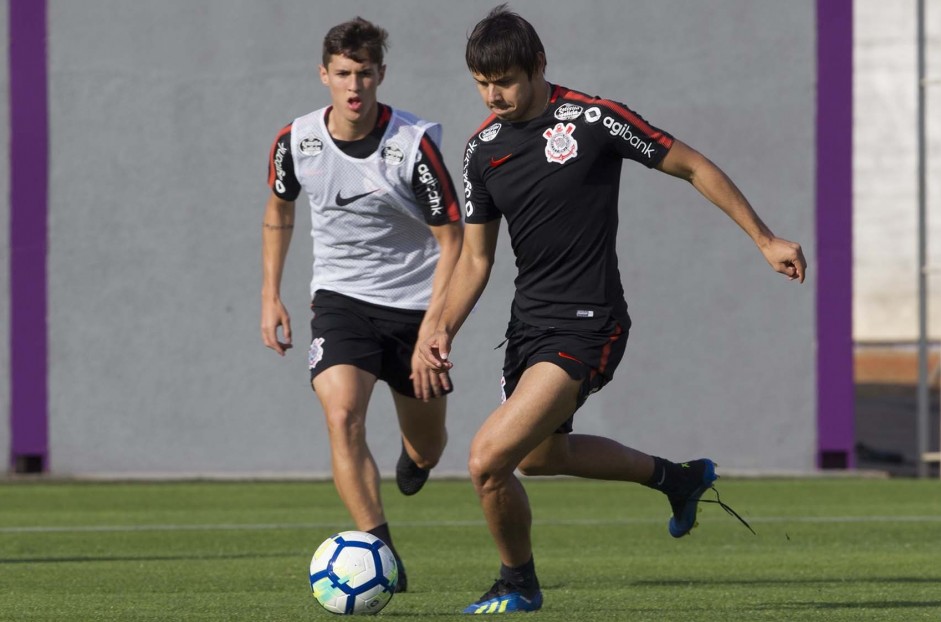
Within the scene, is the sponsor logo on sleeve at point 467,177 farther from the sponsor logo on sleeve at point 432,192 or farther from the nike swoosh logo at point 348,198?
the nike swoosh logo at point 348,198

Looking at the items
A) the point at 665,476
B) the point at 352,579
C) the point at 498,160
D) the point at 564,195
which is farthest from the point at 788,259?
the point at 352,579

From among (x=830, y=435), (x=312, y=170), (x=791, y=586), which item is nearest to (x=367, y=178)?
(x=312, y=170)

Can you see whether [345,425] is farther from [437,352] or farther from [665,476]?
[665,476]

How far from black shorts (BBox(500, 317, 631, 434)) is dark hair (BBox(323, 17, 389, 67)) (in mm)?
1745

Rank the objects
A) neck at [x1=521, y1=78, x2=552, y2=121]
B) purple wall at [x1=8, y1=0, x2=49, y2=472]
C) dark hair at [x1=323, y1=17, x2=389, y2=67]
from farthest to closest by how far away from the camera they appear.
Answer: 1. purple wall at [x1=8, y1=0, x2=49, y2=472]
2. dark hair at [x1=323, y1=17, x2=389, y2=67]
3. neck at [x1=521, y1=78, x2=552, y2=121]

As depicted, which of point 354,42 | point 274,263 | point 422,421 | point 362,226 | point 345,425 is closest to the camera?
point 345,425

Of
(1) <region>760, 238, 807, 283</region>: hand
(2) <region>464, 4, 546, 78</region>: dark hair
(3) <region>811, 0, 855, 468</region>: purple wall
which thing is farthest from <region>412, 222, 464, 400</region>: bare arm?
(3) <region>811, 0, 855, 468</region>: purple wall

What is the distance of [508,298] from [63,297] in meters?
4.23

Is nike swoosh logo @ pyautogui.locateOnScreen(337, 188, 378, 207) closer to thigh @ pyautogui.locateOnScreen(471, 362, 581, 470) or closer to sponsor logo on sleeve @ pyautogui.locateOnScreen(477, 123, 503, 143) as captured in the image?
sponsor logo on sleeve @ pyautogui.locateOnScreen(477, 123, 503, 143)

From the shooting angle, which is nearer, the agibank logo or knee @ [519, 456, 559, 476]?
the agibank logo

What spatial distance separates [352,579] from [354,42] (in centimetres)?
254

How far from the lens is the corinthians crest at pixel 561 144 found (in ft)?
19.3

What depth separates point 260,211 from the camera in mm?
15469

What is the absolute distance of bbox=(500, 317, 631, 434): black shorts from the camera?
19.1 ft
